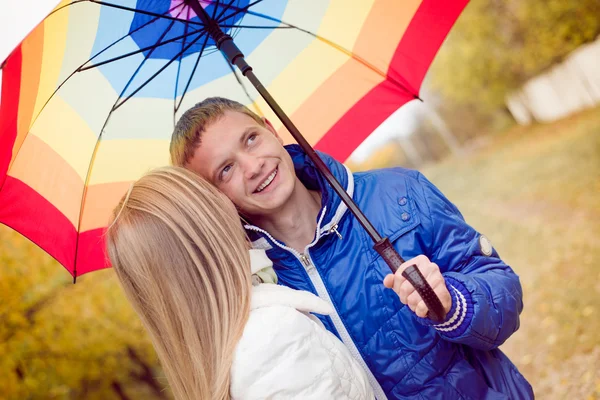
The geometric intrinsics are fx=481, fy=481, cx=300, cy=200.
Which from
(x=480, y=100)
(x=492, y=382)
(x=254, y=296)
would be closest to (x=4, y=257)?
(x=254, y=296)

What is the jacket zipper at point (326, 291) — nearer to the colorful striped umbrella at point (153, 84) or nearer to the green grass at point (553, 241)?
the colorful striped umbrella at point (153, 84)

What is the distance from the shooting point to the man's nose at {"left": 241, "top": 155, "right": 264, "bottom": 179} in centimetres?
204

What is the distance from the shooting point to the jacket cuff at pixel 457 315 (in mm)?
1679

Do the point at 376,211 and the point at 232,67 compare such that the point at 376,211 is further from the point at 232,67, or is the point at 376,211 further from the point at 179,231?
the point at 232,67

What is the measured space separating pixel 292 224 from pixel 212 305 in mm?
624

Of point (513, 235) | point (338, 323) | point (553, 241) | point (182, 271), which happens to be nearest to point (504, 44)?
point (513, 235)

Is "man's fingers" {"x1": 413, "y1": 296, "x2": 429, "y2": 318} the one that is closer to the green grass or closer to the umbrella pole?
the umbrella pole

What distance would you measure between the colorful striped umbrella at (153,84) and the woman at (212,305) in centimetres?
55

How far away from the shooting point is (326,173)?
2002 mm

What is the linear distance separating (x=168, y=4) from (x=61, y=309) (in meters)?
2.28

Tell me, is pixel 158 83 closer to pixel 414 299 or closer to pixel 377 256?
pixel 377 256

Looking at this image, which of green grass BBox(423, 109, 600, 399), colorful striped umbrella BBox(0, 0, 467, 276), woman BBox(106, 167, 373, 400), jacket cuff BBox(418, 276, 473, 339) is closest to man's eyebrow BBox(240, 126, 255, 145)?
woman BBox(106, 167, 373, 400)

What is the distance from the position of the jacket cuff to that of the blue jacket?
37 mm

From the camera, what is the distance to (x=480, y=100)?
1870 centimetres
